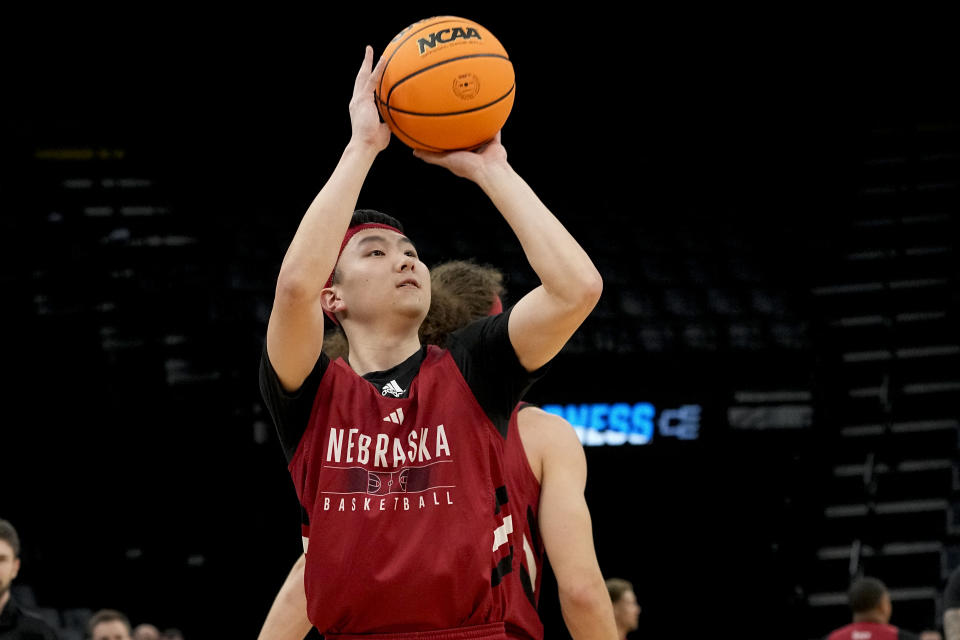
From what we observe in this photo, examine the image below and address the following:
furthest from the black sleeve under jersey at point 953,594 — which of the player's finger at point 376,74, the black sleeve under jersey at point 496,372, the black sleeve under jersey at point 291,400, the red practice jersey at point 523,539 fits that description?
the player's finger at point 376,74

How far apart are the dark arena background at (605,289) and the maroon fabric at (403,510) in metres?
6.88

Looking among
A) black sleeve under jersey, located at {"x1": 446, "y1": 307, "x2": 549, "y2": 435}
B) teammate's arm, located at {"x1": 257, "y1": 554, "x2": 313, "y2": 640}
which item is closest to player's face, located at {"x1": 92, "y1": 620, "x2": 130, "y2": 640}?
teammate's arm, located at {"x1": 257, "y1": 554, "x2": 313, "y2": 640}

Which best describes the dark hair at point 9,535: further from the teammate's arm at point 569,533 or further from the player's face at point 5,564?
the teammate's arm at point 569,533

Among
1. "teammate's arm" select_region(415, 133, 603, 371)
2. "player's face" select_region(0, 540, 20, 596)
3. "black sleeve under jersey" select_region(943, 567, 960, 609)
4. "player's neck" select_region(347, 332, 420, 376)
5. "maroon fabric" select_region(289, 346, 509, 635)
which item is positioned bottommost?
"black sleeve under jersey" select_region(943, 567, 960, 609)

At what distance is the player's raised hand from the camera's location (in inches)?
105

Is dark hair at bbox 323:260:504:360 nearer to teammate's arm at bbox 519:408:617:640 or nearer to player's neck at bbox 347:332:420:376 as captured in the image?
teammate's arm at bbox 519:408:617:640

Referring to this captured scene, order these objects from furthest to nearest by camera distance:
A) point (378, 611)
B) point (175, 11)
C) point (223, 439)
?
1. point (175, 11)
2. point (223, 439)
3. point (378, 611)

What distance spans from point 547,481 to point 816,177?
31.6ft

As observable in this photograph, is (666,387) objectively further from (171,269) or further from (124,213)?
(124,213)

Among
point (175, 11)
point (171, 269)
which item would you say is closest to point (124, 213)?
point (171, 269)

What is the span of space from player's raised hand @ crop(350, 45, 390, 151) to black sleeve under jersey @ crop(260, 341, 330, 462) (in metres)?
0.49

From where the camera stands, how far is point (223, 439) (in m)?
9.73

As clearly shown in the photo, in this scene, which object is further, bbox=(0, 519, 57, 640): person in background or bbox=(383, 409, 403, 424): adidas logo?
bbox=(0, 519, 57, 640): person in background

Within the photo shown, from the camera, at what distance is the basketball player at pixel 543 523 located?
3328 mm
